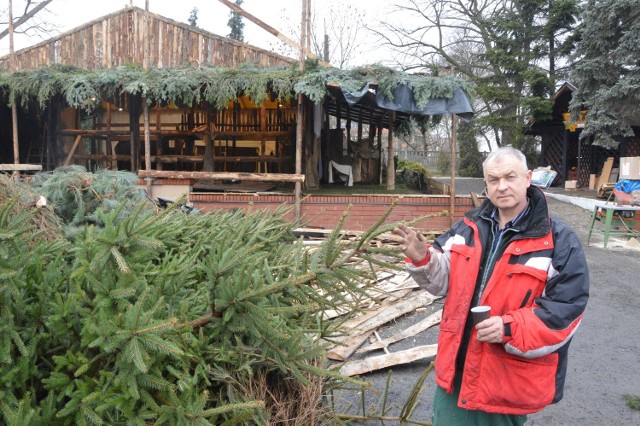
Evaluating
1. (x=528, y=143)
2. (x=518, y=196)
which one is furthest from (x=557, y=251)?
(x=528, y=143)

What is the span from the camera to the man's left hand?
2111mm

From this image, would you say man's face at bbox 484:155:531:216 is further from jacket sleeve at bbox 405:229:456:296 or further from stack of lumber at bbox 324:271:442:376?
stack of lumber at bbox 324:271:442:376

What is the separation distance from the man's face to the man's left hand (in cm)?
56

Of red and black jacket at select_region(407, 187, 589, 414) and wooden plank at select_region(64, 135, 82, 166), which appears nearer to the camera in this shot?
red and black jacket at select_region(407, 187, 589, 414)

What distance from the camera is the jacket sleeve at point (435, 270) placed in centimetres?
250

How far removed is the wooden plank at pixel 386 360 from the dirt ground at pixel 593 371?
0.29 feet

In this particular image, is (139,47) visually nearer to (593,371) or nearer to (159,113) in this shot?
(159,113)

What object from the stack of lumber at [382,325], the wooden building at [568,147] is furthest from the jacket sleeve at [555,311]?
the wooden building at [568,147]

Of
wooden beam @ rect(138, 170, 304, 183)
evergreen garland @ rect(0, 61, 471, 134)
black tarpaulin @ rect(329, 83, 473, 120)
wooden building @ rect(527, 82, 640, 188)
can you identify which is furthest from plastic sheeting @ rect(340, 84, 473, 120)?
wooden building @ rect(527, 82, 640, 188)

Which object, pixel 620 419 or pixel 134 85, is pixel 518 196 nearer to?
pixel 620 419

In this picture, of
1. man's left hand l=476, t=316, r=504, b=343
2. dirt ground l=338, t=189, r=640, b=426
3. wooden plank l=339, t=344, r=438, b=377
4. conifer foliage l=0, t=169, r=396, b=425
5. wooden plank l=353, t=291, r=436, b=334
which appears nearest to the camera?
conifer foliage l=0, t=169, r=396, b=425

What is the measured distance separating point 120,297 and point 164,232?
50.6 inches

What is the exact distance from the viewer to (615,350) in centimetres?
564

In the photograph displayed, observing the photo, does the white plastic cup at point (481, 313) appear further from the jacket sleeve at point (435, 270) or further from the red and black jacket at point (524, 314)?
the jacket sleeve at point (435, 270)
